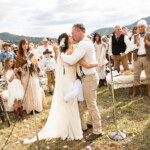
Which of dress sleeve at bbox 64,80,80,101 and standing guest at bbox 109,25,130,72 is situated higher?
standing guest at bbox 109,25,130,72

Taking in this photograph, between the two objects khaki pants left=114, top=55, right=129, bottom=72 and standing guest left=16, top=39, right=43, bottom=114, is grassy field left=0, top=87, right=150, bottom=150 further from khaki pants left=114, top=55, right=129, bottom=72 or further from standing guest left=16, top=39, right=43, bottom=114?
khaki pants left=114, top=55, right=129, bottom=72

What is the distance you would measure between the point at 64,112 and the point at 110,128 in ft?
4.00

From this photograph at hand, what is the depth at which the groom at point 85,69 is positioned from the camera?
10.2 ft

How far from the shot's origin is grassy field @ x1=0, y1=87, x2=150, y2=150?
3.36 meters

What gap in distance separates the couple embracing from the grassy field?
0.19m

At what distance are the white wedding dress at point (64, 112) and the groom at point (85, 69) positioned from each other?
0.25m

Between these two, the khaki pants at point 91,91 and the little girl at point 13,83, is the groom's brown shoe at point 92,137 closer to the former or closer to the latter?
the khaki pants at point 91,91

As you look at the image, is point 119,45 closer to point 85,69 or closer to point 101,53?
point 101,53

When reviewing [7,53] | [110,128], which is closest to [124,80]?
[110,128]

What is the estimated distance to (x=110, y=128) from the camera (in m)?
4.02

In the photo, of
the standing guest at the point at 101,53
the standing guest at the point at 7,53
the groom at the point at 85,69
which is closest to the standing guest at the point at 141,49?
the standing guest at the point at 101,53

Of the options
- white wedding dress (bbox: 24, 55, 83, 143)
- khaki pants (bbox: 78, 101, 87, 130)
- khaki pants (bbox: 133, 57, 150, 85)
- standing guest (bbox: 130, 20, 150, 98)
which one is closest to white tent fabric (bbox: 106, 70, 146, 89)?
khaki pants (bbox: 133, 57, 150, 85)

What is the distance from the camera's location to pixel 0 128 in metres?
4.67

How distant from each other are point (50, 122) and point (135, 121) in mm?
2115
